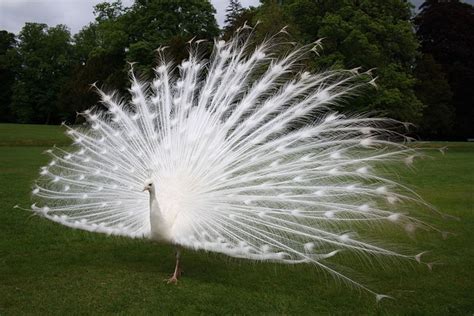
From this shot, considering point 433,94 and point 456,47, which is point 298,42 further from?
point 456,47

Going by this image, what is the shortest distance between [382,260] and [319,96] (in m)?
2.37

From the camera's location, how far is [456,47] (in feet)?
129

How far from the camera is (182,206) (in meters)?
5.91

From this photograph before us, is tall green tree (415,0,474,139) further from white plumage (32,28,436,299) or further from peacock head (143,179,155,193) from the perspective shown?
peacock head (143,179,155,193)

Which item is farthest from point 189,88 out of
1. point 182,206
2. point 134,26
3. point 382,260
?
point 134,26

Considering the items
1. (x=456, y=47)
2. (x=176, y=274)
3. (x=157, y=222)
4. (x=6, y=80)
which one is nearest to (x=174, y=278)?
(x=176, y=274)

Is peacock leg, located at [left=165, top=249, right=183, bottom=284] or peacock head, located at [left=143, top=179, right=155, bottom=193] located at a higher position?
peacock head, located at [left=143, top=179, right=155, bottom=193]

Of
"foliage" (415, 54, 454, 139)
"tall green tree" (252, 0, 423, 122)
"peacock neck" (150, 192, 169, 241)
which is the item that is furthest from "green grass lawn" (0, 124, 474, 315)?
"foliage" (415, 54, 454, 139)

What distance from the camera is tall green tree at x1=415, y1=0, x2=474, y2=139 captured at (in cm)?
3850

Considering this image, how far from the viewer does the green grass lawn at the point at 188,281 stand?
5352mm

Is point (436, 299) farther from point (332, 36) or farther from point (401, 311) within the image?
point (332, 36)

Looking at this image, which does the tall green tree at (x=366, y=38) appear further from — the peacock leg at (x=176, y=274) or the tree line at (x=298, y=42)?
the peacock leg at (x=176, y=274)

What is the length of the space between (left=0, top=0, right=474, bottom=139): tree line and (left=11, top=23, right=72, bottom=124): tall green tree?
0.10m

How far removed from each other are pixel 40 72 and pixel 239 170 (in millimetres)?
49544
